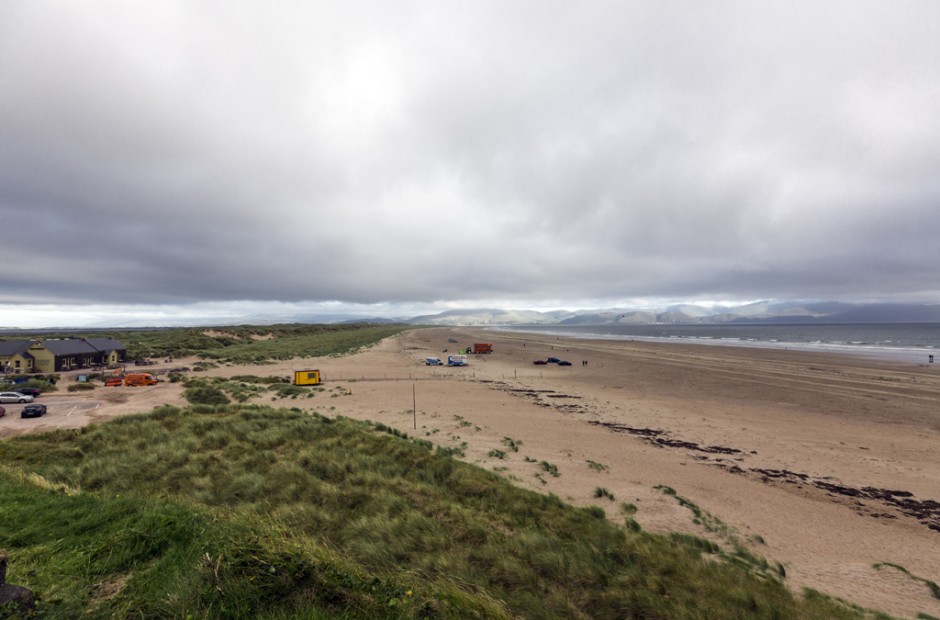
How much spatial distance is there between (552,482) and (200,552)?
1129 centimetres

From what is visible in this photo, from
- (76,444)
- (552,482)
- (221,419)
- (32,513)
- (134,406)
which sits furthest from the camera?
(134,406)

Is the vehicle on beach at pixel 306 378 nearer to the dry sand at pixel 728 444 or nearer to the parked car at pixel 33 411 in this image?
the dry sand at pixel 728 444

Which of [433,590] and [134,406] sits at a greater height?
[433,590]

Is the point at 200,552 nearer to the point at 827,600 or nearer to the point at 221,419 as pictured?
the point at 827,600

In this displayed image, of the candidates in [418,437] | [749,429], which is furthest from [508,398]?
[749,429]

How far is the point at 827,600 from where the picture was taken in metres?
7.75

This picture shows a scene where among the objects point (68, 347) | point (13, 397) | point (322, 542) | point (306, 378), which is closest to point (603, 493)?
point (322, 542)

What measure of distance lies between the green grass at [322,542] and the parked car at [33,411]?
32.4ft

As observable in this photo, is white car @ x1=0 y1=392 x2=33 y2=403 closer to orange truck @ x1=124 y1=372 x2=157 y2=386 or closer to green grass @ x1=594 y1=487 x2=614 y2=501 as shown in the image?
orange truck @ x1=124 y1=372 x2=157 y2=386

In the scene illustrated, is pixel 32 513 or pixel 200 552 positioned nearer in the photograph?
pixel 200 552

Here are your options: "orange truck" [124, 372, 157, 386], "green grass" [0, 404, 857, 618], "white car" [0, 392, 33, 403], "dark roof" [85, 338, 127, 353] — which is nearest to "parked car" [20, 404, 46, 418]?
"white car" [0, 392, 33, 403]

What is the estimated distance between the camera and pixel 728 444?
64.2 ft

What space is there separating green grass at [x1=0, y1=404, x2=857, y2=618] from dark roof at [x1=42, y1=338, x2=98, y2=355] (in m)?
39.9

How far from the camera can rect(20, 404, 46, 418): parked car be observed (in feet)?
71.9
